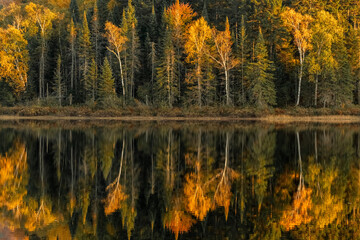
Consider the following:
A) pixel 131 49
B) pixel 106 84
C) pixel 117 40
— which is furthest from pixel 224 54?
pixel 106 84

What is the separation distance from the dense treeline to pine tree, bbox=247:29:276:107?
0.45 ft

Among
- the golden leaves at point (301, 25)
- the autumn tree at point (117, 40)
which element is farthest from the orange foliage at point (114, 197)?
the autumn tree at point (117, 40)

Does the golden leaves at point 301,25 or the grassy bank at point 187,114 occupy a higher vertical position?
the golden leaves at point 301,25

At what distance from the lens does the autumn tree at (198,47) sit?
63.2m

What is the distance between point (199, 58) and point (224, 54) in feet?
12.5

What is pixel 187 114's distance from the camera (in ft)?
200

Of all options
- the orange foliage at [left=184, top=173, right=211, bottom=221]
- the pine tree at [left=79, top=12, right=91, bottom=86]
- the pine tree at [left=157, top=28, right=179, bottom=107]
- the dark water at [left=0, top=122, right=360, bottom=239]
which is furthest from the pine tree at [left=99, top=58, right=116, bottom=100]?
the orange foliage at [left=184, top=173, right=211, bottom=221]

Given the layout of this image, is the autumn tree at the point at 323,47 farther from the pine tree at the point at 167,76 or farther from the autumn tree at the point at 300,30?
the pine tree at the point at 167,76

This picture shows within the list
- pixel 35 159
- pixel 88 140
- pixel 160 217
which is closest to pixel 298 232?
pixel 160 217

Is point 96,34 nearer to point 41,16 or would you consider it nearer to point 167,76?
point 41,16

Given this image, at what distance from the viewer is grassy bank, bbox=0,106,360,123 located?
57.5 meters

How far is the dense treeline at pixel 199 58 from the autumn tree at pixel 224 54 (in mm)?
150

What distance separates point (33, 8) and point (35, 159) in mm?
60574

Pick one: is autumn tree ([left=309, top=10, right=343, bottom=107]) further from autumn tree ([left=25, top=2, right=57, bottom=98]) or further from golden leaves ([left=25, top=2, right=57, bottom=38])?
golden leaves ([left=25, top=2, right=57, bottom=38])
